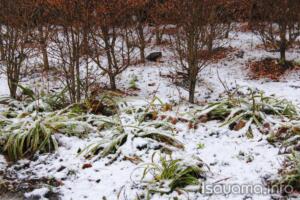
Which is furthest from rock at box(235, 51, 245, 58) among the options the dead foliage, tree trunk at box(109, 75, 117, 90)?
tree trunk at box(109, 75, 117, 90)

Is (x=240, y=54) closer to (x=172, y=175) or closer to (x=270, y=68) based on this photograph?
(x=270, y=68)

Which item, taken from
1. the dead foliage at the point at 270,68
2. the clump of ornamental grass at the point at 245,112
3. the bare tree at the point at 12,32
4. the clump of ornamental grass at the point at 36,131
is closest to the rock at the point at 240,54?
the dead foliage at the point at 270,68

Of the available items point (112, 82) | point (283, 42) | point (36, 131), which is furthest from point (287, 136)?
Answer: point (283, 42)

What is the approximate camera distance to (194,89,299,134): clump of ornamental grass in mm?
5254

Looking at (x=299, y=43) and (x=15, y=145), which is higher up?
(x=299, y=43)

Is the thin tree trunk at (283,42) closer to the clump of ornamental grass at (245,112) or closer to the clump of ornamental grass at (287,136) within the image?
the clump of ornamental grass at (245,112)

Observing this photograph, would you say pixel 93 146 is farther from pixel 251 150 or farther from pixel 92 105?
pixel 251 150

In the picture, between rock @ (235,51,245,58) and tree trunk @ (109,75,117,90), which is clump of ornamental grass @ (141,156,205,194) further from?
rock @ (235,51,245,58)

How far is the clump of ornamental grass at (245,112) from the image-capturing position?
5.25 meters

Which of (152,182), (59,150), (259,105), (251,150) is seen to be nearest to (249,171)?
(251,150)

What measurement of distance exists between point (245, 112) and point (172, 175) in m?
2.04

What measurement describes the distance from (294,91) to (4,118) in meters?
6.66

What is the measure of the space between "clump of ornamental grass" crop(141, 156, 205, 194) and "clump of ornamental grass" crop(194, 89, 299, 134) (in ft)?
4.89

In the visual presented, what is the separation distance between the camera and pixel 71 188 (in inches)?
156
